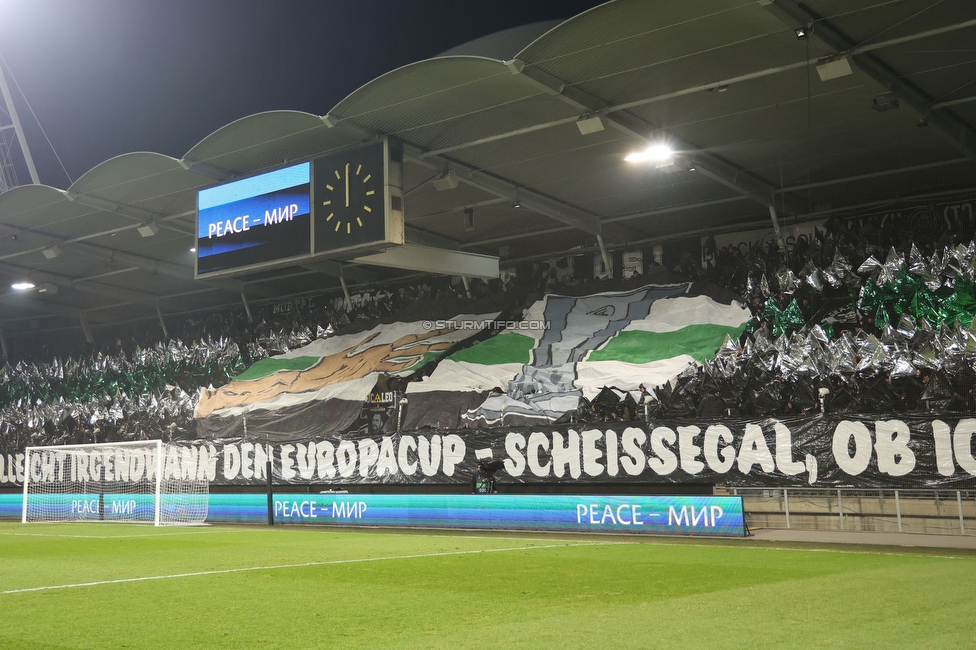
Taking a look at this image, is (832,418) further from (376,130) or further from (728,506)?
(376,130)

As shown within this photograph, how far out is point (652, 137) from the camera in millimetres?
17500

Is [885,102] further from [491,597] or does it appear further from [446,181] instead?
[491,597]

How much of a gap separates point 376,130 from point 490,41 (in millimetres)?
2866

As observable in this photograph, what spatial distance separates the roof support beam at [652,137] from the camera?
15.0m

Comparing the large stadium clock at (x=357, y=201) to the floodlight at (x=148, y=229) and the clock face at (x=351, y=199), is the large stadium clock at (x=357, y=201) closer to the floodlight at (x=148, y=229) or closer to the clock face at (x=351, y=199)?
the clock face at (x=351, y=199)

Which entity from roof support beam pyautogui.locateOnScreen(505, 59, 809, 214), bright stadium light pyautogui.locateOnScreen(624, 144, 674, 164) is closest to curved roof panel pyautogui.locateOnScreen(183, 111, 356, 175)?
roof support beam pyautogui.locateOnScreen(505, 59, 809, 214)

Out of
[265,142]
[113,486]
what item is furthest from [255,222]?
[113,486]

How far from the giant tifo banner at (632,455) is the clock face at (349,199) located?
5066mm

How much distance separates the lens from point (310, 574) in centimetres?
930

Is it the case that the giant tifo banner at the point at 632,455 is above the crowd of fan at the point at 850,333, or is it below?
below

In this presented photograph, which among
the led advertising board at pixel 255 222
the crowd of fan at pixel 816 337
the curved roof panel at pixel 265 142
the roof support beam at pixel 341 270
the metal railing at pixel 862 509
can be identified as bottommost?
the metal railing at pixel 862 509

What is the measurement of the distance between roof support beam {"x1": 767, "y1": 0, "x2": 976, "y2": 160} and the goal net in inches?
622

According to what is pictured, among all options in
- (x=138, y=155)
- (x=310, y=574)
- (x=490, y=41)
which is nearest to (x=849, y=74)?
(x=490, y=41)

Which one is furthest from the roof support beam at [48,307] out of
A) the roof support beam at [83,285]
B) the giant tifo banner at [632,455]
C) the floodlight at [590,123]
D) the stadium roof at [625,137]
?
the floodlight at [590,123]
